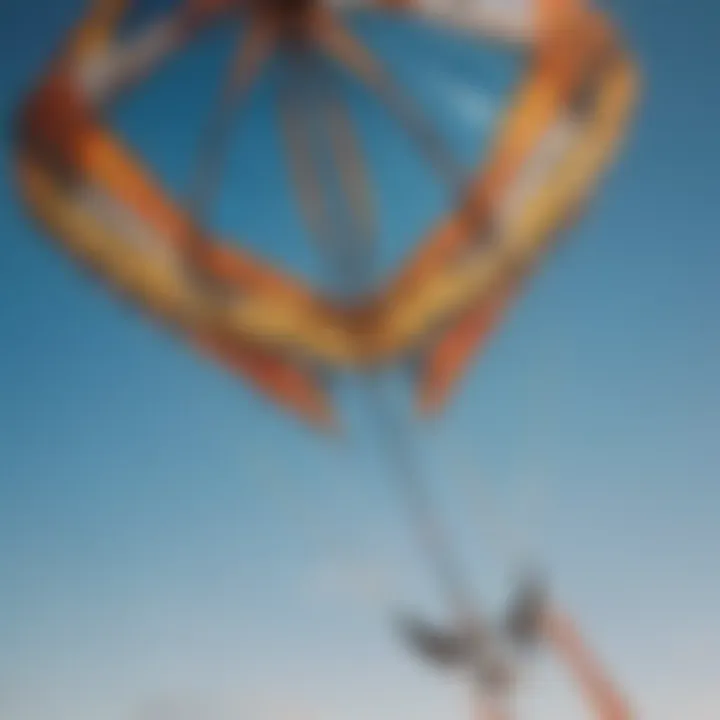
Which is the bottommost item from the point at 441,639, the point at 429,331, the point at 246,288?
the point at 441,639

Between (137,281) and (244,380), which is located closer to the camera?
(137,281)

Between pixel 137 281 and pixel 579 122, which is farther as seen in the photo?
pixel 579 122

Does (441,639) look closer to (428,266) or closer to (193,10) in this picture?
(428,266)

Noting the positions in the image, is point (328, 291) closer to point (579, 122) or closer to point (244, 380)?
point (244, 380)

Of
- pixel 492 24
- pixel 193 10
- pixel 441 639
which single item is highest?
pixel 193 10

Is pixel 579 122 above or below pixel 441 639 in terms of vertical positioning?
above

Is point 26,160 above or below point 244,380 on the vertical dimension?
above

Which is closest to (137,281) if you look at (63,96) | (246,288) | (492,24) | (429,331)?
(246,288)

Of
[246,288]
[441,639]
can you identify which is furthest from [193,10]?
[441,639]
